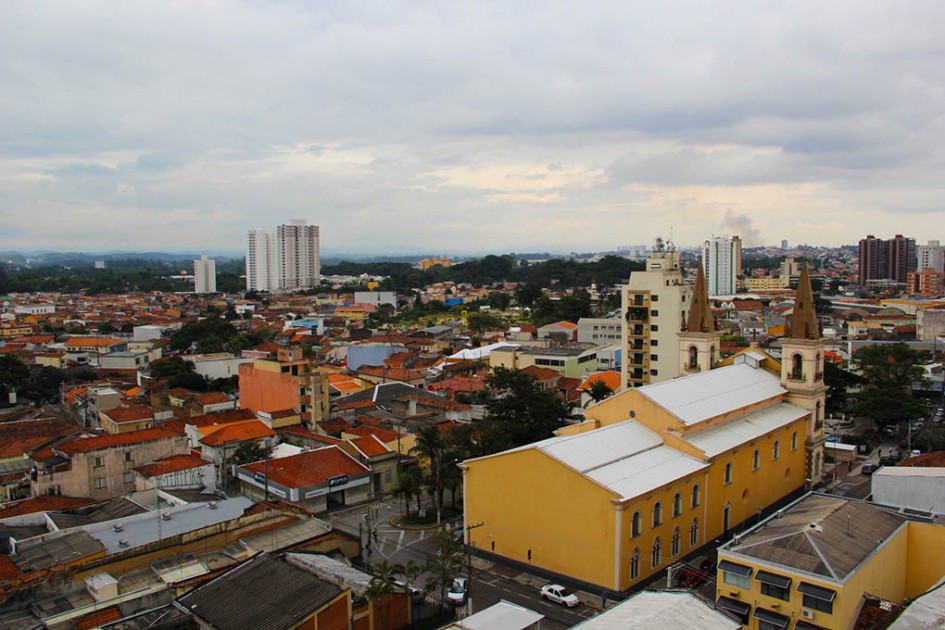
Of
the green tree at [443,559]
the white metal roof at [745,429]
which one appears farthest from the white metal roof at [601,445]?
the green tree at [443,559]

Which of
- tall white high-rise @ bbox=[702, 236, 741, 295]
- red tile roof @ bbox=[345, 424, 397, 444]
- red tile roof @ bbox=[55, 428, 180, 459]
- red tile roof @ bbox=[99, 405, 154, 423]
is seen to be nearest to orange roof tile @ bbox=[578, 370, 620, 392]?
red tile roof @ bbox=[345, 424, 397, 444]

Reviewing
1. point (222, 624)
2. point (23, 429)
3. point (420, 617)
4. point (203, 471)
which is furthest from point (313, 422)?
point (222, 624)

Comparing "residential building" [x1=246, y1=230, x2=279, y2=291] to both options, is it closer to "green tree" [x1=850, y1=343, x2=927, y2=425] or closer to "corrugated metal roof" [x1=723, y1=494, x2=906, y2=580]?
"green tree" [x1=850, y1=343, x2=927, y2=425]

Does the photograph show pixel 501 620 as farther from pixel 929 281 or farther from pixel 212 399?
pixel 929 281

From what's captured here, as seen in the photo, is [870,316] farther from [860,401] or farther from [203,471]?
[203,471]

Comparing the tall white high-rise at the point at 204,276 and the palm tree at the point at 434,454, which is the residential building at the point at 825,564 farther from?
the tall white high-rise at the point at 204,276

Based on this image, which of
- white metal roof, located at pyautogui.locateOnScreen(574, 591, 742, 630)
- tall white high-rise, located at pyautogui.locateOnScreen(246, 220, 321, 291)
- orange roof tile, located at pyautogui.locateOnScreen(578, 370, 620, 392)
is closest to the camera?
white metal roof, located at pyautogui.locateOnScreen(574, 591, 742, 630)
